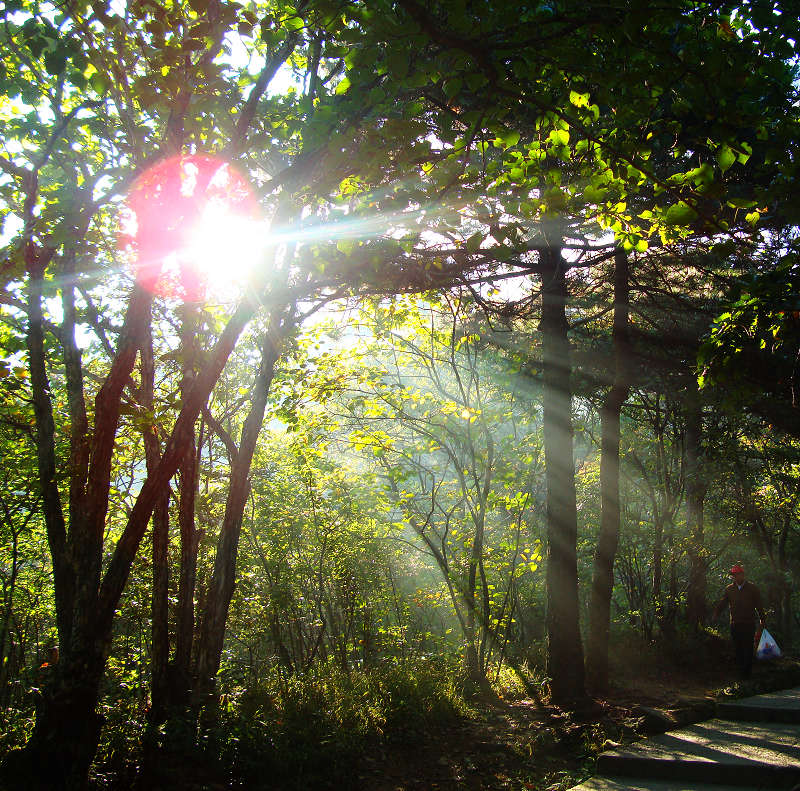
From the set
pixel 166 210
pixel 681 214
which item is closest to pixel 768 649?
pixel 681 214

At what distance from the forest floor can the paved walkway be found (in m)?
0.36

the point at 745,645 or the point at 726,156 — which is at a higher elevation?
the point at 726,156

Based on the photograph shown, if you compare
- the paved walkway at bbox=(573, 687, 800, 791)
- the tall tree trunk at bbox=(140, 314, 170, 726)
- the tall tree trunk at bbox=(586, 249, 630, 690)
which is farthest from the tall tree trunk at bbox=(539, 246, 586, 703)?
the tall tree trunk at bbox=(140, 314, 170, 726)

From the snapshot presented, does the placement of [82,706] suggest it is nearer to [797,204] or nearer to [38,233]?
[38,233]

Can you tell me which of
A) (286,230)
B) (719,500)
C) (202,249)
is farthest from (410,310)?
(719,500)

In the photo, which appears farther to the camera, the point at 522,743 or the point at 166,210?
the point at 522,743

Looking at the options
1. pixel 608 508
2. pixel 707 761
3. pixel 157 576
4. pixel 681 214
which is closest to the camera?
pixel 681 214

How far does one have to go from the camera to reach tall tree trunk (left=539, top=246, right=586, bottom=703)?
7043 mm

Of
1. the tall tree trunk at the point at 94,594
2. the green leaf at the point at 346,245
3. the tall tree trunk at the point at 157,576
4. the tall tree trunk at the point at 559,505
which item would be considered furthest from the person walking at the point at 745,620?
the tall tree trunk at the point at 94,594

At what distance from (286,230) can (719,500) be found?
13.0m

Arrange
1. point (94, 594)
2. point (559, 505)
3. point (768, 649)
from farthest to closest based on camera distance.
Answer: point (768, 649)
point (559, 505)
point (94, 594)

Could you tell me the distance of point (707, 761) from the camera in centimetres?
429

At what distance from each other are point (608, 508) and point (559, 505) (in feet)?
4.15

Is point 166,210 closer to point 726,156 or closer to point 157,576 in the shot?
point 726,156
